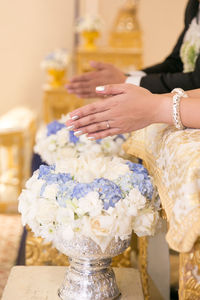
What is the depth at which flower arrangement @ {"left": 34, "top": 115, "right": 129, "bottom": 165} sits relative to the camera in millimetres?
2064

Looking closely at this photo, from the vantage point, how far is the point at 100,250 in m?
1.32

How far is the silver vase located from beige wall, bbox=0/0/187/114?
415 cm

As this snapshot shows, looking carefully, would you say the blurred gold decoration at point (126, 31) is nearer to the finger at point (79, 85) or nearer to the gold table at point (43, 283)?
the finger at point (79, 85)

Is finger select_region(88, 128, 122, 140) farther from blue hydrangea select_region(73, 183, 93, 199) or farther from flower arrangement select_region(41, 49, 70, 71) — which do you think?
flower arrangement select_region(41, 49, 70, 71)

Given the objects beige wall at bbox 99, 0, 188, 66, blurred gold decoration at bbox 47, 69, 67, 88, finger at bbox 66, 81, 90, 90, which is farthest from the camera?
beige wall at bbox 99, 0, 188, 66

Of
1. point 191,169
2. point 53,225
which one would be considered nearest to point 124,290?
point 53,225

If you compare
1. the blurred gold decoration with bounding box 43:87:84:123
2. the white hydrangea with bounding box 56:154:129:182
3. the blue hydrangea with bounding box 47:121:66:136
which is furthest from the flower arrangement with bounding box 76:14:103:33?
the white hydrangea with bounding box 56:154:129:182

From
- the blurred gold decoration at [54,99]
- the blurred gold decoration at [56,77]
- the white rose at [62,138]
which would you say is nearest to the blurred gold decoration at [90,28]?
the blurred gold decoration at [56,77]

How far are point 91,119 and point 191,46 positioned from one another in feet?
2.57

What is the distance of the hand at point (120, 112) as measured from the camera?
128 cm

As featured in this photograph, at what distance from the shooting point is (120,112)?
129cm

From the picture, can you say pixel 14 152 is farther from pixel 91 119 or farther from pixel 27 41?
pixel 91 119

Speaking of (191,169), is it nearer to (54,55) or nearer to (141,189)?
(141,189)

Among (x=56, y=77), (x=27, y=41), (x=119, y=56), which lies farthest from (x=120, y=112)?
(x=27, y=41)
